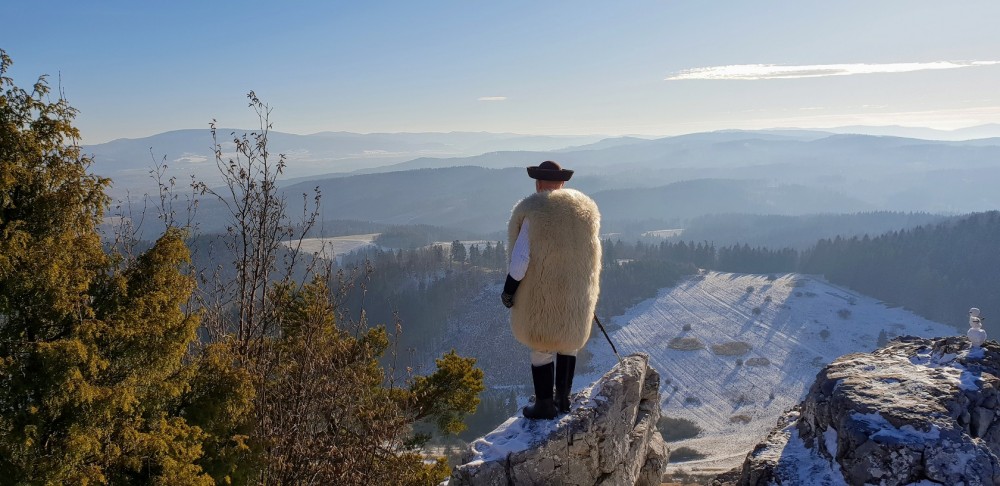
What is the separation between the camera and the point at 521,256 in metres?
6.92

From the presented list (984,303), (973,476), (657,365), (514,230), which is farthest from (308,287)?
(984,303)

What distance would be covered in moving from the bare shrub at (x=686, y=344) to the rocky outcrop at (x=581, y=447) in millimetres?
92589

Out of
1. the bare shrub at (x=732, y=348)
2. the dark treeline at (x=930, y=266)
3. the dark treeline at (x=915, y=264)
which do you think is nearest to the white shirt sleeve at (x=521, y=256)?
the bare shrub at (x=732, y=348)

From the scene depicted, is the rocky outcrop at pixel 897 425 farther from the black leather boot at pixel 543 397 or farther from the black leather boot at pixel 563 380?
the black leather boot at pixel 543 397

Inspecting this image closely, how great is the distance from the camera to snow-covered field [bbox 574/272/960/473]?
242 feet

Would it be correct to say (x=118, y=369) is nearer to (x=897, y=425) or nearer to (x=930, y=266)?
(x=897, y=425)

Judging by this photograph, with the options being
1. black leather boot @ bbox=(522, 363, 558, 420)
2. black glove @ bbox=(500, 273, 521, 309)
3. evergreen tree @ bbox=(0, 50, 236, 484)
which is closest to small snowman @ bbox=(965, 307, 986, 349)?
black leather boot @ bbox=(522, 363, 558, 420)

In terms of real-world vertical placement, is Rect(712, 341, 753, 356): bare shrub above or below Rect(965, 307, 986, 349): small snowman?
below

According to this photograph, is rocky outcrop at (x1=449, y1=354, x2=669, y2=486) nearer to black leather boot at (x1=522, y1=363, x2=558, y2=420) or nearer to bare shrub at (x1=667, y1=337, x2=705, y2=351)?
black leather boot at (x1=522, y1=363, x2=558, y2=420)

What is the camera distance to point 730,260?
142m

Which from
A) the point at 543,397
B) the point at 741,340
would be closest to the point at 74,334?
the point at 543,397

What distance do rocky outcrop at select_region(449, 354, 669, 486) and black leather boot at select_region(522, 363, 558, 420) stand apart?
0.30 feet

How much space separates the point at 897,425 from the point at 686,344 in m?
96.5

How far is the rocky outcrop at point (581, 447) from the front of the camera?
6.59 meters
